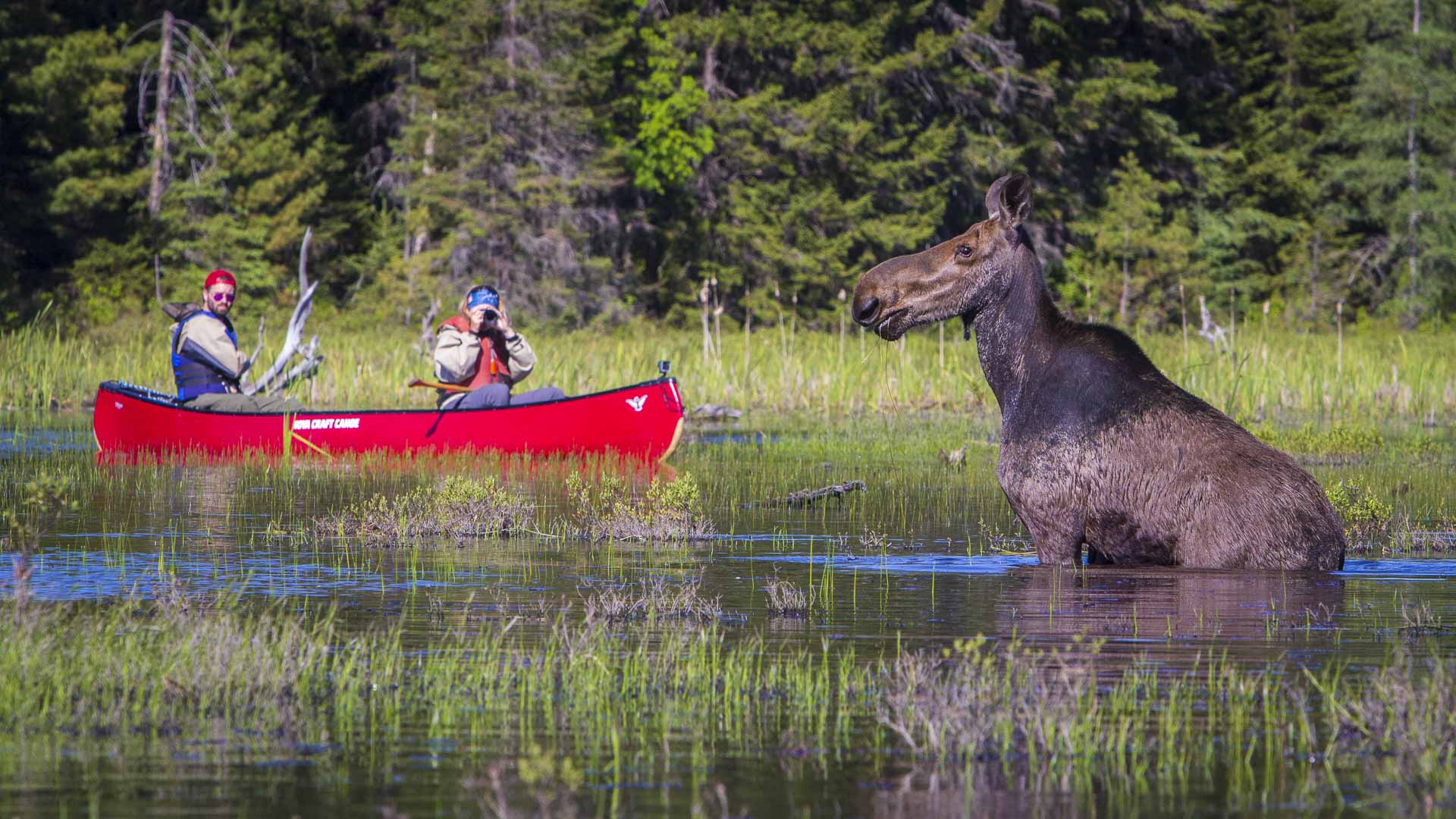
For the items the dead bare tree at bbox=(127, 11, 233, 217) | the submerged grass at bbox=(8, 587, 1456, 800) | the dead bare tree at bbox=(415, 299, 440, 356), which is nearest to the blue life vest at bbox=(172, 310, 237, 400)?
the dead bare tree at bbox=(415, 299, 440, 356)

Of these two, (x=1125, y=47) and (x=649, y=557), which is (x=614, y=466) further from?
(x=1125, y=47)

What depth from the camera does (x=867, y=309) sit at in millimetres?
9594

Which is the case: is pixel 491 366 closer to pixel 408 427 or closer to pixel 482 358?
pixel 482 358

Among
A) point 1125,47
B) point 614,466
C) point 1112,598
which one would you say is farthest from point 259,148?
point 1112,598

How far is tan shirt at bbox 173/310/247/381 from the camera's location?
58.5 feet

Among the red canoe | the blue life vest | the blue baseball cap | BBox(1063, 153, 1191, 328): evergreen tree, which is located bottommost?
the red canoe

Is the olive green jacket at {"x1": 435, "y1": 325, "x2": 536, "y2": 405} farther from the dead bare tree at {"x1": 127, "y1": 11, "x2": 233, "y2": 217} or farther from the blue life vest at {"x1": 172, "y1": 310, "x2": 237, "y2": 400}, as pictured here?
the dead bare tree at {"x1": 127, "y1": 11, "x2": 233, "y2": 217}

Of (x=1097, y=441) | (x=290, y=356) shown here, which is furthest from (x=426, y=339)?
(x=1097, y=441)

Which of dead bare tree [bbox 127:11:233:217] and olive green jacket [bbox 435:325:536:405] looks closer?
olive green jacket [bbox 435:325:536:405]

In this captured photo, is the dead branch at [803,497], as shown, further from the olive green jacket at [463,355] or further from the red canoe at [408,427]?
the olive green jacket at [463,355]

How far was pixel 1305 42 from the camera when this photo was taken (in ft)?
171

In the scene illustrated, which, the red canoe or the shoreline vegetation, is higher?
the shoreline vegetation

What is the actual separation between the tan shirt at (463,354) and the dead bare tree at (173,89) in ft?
65.8

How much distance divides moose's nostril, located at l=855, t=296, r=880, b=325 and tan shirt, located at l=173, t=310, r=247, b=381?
9.75 meters
